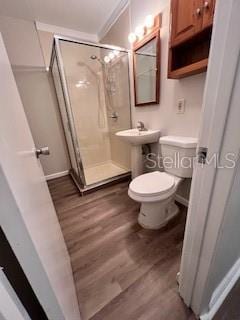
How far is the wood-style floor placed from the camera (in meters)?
0.91

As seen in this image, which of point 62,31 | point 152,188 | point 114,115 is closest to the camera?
point 152,188

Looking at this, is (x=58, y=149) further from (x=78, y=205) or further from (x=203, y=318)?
(x=203, y=318)

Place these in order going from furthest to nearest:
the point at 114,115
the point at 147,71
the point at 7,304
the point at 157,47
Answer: the point at 114,115, the point at 147,71, the point at 157,47, the point at 7,304

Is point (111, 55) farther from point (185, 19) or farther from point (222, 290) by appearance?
point (222, 290)

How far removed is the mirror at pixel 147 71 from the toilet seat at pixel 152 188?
90 centimetres

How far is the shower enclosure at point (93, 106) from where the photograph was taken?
2012mm

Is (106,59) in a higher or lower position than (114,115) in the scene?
higher

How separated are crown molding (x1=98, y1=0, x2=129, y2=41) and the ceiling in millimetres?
22

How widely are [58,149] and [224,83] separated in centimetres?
266

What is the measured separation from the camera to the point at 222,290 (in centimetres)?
91

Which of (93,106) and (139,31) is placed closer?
(139,31)

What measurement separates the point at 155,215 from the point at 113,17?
2.56 metres

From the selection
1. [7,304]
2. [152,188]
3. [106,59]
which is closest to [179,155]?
[152,188]

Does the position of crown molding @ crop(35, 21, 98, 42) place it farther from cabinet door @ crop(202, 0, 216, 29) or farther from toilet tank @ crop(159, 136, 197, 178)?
toilet tank @ crop(159, 136, 197, 178)
